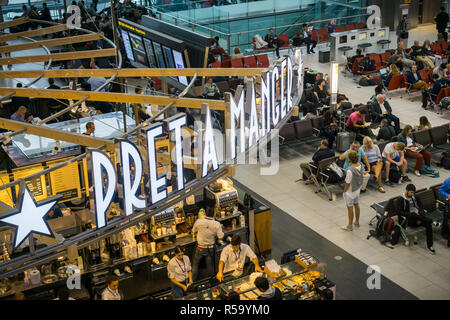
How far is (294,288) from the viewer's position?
922 centimetres

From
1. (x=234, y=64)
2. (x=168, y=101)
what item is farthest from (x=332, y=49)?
(x=168, y=101)

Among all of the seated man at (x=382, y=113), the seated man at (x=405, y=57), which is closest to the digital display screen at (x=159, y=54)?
the seated man at (x=382, y=113)

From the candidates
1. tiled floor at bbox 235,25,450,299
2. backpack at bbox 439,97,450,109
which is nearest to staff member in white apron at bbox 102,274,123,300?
tiled floor at bbox 235,25,450,299

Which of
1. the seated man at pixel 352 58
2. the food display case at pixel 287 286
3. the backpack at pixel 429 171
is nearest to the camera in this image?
the food display case at pixel 287 286

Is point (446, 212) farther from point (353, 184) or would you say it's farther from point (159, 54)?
point (159, 54)

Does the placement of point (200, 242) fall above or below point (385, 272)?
above

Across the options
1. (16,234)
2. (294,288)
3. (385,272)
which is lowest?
(385,272)

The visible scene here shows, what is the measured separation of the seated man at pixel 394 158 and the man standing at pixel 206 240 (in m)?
6.18

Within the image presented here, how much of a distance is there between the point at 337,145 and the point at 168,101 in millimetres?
10867

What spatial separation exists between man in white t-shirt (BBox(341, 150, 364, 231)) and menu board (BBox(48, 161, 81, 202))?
5.70 meters

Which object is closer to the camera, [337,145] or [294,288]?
[294,288]

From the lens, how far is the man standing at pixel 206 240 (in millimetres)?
10359

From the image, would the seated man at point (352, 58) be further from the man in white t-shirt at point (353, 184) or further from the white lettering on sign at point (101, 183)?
the white lettering on sign at point (101, 183)
